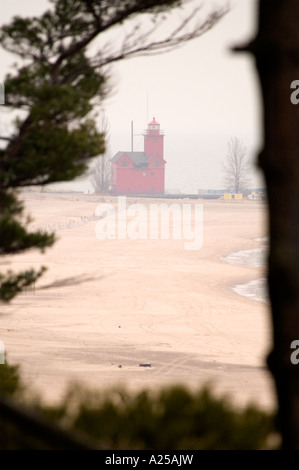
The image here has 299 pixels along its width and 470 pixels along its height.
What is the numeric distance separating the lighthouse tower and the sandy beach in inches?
2145

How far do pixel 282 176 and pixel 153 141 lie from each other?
9734 centimetres

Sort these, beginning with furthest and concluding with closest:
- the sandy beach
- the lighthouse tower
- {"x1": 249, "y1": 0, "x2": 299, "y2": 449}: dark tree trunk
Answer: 1. the lighthouse tower
2. the sandy beach
3. {"x1": 249, "y1": 0, "x2": 299, "y2": 449}: dark tree trunk

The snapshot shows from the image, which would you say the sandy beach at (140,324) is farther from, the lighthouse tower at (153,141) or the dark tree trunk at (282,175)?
the lighthouse tower at (153,141)

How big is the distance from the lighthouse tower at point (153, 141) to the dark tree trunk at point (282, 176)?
93700mm

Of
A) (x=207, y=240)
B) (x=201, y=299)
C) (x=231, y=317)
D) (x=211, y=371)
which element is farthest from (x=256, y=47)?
(x=207, y=240)

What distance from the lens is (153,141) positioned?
97.9m

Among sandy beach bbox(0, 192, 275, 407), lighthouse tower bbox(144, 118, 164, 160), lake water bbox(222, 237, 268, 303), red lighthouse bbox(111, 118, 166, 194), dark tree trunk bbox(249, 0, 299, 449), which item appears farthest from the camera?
lighthouse tower bbox(144, 118, 164, 160)

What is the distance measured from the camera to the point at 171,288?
2798 centimetres

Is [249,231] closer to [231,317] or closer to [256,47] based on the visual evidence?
[231,317]

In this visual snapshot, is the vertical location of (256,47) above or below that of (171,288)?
above

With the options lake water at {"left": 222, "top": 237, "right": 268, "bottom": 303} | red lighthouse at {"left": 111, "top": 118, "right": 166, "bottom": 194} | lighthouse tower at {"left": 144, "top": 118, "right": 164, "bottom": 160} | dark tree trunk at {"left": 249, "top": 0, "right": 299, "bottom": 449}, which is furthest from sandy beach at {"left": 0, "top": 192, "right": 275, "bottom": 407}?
lighthouse tower at {"left": 144, "top": 118, "right": 164, "bottom": 160}

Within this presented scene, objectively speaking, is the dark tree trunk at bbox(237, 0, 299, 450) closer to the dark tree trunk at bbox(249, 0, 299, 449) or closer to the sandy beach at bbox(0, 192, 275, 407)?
the dark tree trunk at bbox(249, 0, 299, 449)

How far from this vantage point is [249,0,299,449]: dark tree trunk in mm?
1589

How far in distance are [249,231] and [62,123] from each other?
153 feet
